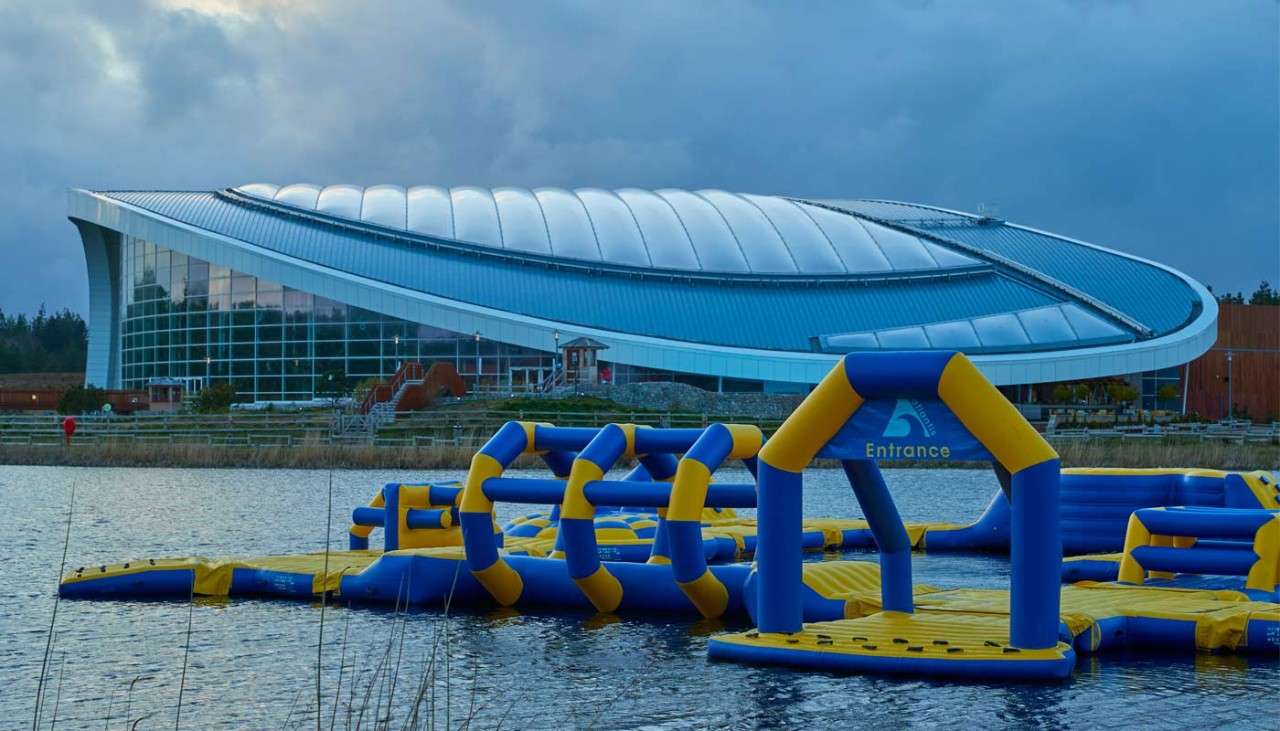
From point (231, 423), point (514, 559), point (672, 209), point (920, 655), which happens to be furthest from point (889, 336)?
point (920, 655)

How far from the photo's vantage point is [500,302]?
6297cm

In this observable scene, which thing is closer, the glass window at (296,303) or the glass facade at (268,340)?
the glass facade at (268,340)

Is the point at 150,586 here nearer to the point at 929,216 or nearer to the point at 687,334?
the point at 687,334

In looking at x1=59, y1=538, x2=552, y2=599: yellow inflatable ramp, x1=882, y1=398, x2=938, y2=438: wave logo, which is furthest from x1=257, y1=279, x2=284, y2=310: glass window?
x1=882, y1=398, x2=938, y2=438: wave logo

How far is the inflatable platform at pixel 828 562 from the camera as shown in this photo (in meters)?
11.8

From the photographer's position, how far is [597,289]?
212 ft

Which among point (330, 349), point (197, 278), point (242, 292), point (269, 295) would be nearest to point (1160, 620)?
→ point (330, 349)

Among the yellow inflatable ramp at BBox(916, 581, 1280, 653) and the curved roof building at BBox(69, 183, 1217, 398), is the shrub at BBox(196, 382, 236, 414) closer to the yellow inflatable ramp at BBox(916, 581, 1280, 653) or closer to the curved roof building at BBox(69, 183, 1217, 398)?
the curved roof building at BBox(69, 183, 1217, 398)

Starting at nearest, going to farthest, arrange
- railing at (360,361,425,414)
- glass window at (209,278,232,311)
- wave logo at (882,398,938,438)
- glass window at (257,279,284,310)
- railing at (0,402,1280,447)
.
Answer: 1. wave logo at (882,398,938,438)
2. railing at (0,402,1280,447)
3. railing at (360,361,425,414)
4. glass window at (257,279,284,310)
5. glass window at (209,278,232,311)

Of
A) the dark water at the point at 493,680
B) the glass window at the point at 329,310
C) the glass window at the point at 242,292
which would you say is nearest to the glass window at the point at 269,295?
the glass window at the point at 242,292

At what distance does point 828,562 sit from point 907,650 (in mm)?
4502

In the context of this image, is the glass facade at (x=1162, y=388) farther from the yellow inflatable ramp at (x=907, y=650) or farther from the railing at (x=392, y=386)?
the yellow inflatable ramp at (x=907, y=650)

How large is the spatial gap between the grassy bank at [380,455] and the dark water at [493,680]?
2308 centimetres

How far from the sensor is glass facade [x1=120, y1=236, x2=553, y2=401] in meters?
62.6
